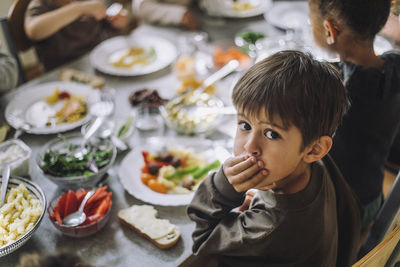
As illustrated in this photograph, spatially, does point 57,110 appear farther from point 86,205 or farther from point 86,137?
point 86,205

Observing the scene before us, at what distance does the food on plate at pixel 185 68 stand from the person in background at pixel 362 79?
29.5 inches

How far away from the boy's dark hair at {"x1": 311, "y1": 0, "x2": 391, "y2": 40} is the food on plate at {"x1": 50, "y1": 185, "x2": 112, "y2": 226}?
98cm

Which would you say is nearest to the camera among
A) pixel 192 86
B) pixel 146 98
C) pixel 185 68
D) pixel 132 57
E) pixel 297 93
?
pixel 297 93

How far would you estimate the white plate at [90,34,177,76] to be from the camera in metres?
2.03

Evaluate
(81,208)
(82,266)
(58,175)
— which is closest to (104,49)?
(58,175)

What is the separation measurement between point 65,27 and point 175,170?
4.96 ft

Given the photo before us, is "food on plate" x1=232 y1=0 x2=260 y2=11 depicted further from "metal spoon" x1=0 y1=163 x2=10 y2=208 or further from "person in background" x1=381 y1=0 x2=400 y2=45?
"metal spoon" x1=0 y1=163 x2=10 y2=208

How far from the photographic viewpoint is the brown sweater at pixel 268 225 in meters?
0.96

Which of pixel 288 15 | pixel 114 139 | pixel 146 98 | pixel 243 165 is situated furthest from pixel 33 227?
pixel 288 15

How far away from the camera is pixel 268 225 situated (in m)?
0.97

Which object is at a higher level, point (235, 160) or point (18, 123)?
point (235, 160)

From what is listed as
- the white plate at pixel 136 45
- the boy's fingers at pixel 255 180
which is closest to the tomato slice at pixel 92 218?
the boy's fingers at pixel 255 180

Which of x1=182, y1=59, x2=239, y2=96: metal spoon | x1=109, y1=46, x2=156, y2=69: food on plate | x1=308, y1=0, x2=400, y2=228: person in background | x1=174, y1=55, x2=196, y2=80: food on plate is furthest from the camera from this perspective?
x1=109, y1=46, x2=156, y2=69: food on plate

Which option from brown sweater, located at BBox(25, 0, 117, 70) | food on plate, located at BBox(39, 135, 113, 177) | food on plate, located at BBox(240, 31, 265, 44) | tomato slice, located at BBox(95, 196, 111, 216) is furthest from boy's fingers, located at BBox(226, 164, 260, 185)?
brown sweater, located at BBox(25, 0, 117, 70)
